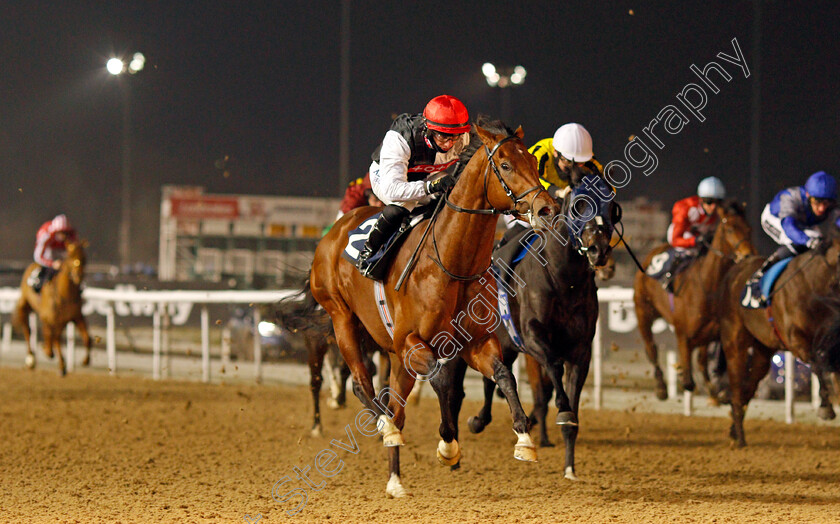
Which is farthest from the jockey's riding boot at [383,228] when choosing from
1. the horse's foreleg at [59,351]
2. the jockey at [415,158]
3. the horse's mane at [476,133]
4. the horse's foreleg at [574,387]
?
the horse's foreleg at [59,351]

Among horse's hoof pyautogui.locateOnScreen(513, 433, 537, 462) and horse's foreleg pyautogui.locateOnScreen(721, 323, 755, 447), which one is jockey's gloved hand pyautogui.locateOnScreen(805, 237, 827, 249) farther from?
horse's hoof pyautogui.locateOnScreen(513, 433, 537, 462)

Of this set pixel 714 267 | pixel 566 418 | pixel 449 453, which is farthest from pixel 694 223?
pixel 449 453

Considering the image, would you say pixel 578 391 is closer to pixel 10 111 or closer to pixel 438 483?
pixel 438 483

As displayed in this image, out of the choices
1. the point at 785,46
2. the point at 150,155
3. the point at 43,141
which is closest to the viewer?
the point at 785,46

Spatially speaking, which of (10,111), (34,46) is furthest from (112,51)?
(10,111)

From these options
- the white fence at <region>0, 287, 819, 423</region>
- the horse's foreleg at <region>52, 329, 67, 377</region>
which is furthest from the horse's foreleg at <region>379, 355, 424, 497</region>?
the horse's foreleg at <region>52, 329, 67, 377</region>

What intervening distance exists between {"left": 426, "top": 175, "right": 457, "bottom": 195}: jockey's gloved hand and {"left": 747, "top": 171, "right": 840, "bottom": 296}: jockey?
3.23m

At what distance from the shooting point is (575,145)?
4.93 meters

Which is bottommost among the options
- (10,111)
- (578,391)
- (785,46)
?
(578,391)

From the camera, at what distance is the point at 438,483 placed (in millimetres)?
4707

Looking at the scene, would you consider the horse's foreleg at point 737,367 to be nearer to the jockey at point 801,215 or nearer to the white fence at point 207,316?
the jockey at point 801,215

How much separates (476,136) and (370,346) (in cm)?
233

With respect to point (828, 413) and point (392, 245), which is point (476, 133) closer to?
point (392, 245)

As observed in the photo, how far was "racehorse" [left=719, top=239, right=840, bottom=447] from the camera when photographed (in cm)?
559
